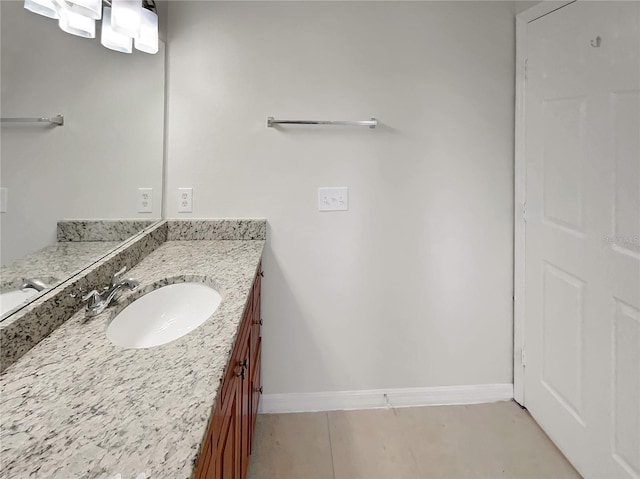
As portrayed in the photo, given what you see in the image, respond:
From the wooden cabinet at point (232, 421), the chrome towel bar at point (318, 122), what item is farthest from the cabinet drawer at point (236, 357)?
the chrome towel bar at point (318, 122)

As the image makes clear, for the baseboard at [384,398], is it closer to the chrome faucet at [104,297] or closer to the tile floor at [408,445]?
the tile floor at [408,445]

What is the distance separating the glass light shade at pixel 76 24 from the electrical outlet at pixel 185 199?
2.47ft

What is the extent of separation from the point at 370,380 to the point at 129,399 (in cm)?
153

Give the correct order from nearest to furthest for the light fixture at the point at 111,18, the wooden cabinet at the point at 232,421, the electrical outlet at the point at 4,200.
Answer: the wooden cabinet at the point at 232,421 < the electrical outlet at the point at 4,200 < the light fixture at the point at 111,18

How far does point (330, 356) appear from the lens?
1954 mm

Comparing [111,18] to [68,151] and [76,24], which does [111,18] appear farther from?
[68,151]

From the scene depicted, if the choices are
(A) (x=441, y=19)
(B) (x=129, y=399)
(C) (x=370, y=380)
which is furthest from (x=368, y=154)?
(B) (x=129, y=399)

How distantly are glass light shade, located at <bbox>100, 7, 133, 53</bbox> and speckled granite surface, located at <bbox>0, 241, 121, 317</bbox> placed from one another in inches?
29.3

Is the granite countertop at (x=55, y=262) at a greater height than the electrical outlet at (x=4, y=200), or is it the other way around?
the electrical outlet at (x=4, y=200)

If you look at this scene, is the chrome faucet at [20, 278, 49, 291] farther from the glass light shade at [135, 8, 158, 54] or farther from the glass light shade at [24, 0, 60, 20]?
the glass light shade at [135, 8, 158, 54]

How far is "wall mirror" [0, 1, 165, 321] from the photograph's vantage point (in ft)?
2.84

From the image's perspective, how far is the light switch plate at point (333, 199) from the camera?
1867 mm

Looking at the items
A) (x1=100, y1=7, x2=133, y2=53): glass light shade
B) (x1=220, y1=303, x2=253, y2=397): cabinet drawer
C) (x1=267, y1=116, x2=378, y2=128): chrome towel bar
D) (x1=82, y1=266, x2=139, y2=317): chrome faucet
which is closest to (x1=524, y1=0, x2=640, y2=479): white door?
(x1=267, y1=116, x2=378, y2=128): chrome towel bar

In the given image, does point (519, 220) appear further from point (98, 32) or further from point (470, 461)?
point (98, 32)
